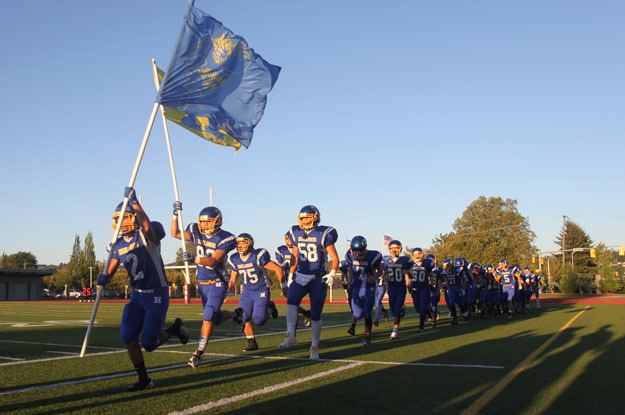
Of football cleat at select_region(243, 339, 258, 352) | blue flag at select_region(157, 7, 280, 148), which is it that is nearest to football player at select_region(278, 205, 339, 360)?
football cleat at select_region(243, 339, 258, 352)

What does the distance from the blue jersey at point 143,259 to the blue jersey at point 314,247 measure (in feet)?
9.12

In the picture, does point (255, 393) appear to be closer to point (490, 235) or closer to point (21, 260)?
point (490, 235)

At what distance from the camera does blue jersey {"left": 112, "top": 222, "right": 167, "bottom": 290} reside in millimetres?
6324

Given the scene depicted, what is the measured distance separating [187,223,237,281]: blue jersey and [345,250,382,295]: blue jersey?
329 centimetres

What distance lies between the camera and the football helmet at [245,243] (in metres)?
10.3

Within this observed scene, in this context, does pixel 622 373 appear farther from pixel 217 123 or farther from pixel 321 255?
pixel 217 123

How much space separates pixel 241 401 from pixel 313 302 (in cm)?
366

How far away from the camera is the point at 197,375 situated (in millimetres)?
6859

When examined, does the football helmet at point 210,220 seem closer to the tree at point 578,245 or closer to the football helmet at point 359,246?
the football helmet at point 359,246

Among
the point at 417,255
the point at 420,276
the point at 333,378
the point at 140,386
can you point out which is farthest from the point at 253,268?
the point at 417,255

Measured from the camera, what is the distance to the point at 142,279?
6312 millimetres

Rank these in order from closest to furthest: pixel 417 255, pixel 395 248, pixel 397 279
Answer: pixel 397 279 → pixel 395 248 → pixel 417 255

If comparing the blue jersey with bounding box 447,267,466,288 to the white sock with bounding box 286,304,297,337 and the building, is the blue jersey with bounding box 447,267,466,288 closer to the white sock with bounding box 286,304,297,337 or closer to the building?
the white sock with bounding box 286,304,297,337

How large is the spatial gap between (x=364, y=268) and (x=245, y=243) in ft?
7.98
